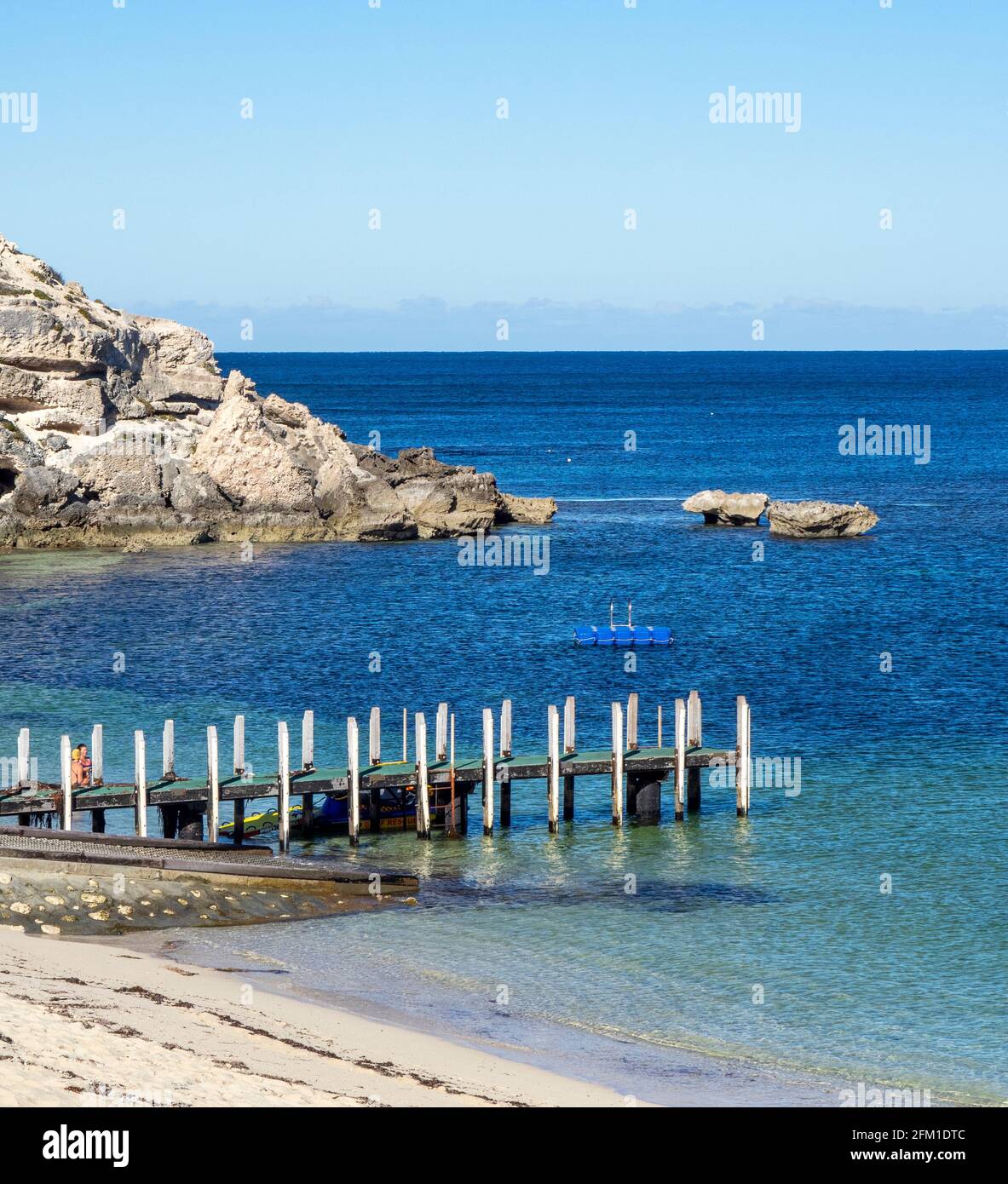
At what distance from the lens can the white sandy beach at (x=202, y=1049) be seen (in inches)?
701

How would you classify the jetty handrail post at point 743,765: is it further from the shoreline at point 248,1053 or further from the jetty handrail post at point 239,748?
the shoreline at point 248,1053

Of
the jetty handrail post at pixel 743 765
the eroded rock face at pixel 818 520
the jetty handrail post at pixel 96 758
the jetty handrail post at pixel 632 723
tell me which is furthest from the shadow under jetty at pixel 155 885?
the eroded rock face at pixel 818 520

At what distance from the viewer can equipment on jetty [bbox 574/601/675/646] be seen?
5812 cm

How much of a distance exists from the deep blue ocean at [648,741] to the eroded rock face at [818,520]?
5.47 feet

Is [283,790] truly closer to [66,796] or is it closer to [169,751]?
[169,751]

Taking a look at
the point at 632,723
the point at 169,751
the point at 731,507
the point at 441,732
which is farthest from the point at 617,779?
the point at 731,507

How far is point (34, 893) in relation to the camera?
27.7 m

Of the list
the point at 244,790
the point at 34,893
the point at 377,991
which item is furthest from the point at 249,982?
the point at 244,790

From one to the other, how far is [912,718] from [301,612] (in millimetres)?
25950

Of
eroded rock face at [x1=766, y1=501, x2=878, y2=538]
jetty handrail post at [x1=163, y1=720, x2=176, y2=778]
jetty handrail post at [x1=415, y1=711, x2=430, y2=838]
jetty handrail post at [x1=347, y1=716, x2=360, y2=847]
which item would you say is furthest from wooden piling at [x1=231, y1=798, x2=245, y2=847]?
eroded rock face at [x1=766, y1=501, x2=878, y2=538]

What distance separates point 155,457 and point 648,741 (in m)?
43.4

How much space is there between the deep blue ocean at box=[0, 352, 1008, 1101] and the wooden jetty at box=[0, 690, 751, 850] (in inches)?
33.0

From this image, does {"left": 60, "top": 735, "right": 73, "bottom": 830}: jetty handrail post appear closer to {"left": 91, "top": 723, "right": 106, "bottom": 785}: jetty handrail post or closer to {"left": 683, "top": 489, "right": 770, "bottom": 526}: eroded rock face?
{"left": 91, "top": 723, "right": 106, "bottom": 785}: jetty handrail post

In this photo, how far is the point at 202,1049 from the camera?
19.9 m
